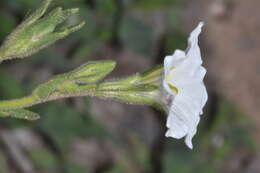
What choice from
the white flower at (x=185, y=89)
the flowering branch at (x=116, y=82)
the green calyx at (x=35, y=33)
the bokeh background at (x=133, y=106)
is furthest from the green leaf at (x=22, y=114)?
the bokeh background at (x=133, y=106)

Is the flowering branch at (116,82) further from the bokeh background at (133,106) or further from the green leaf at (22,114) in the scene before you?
the bokeh background at (133,106)

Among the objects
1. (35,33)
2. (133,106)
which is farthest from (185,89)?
(133,106)

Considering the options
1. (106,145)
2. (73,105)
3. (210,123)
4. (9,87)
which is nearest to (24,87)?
(9,87)

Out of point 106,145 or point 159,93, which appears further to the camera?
point 106,145

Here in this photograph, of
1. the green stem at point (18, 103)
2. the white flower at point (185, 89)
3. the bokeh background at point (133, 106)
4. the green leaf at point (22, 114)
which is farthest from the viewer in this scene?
the bokeh background at point (133, 106)

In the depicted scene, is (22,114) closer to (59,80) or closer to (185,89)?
(59,80)

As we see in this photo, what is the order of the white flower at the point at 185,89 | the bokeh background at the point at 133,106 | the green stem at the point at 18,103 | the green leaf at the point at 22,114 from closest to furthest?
the white flower at the point at 185,89, the green leaf at the point at 22,114, the green stem at the point at 18,103, the bokeh background at the point at 133,106

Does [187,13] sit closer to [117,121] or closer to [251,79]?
[251,79]
